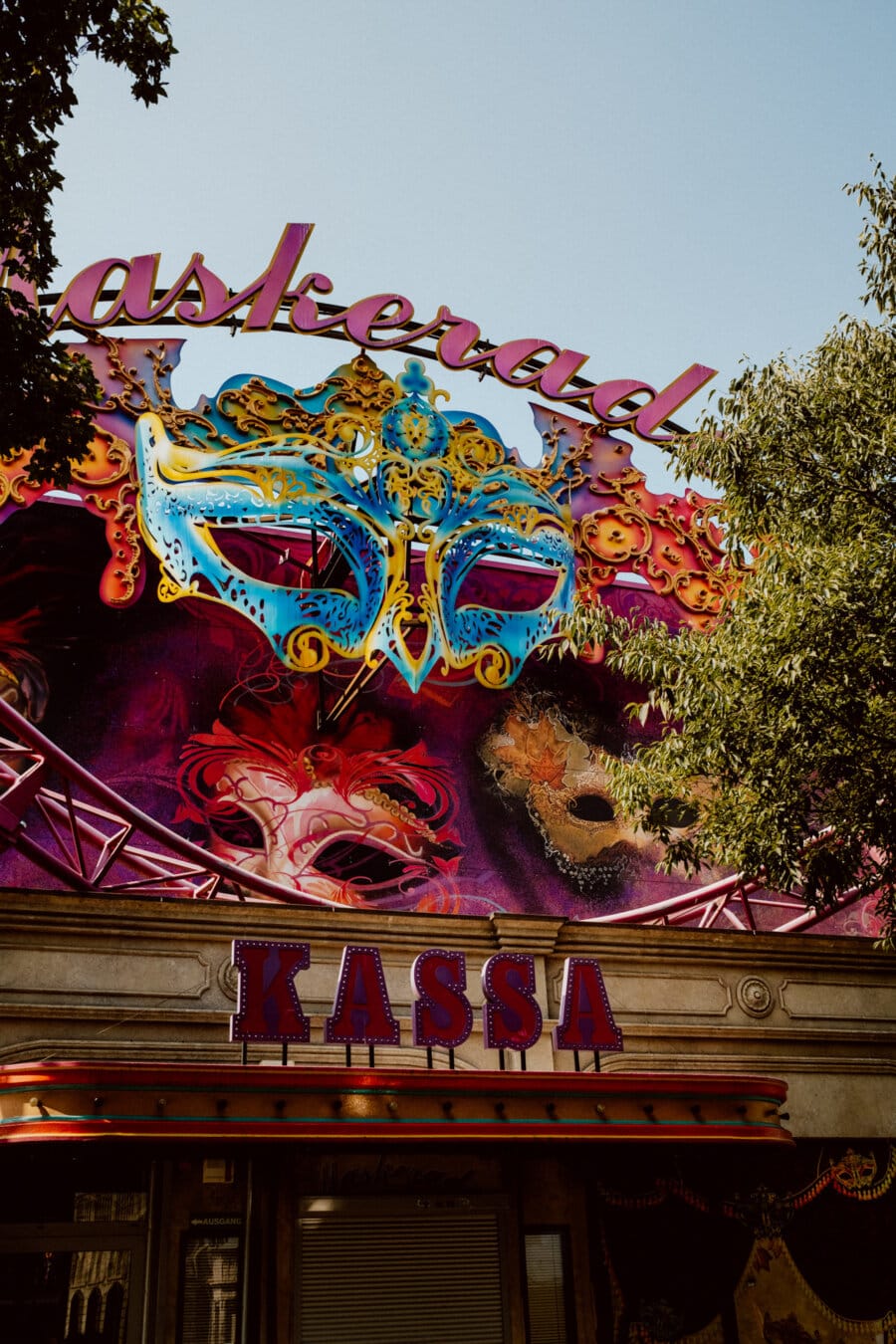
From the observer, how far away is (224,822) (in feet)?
48.9

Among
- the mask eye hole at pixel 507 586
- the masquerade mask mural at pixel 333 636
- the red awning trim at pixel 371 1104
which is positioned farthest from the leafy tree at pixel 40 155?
the mask eye hole at pixel 507 586

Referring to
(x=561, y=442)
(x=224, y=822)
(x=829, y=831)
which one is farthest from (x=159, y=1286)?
(x=561, y=442)

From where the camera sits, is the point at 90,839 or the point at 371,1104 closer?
the point at 371,1104

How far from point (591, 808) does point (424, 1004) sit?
22.5ft

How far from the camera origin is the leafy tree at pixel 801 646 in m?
10.4

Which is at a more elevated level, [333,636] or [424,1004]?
[333,636]

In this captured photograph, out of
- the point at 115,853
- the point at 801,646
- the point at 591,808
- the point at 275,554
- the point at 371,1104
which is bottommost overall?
the point at 371,1104

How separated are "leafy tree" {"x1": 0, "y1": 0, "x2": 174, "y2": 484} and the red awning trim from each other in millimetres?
4622

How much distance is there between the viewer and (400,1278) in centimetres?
→ 1063

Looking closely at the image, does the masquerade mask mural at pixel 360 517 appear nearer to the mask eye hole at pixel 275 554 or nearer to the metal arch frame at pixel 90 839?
the mask eye hole at pixel 275 554

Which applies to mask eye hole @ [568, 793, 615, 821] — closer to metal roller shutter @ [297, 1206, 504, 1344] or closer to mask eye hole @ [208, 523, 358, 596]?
mask eye hole @ [208, 523, 358, 596]

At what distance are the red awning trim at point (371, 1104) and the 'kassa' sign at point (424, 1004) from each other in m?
0.39

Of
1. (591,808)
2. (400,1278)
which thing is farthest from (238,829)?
(400,1278)

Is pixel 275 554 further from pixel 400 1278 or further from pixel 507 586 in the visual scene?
pixel 400 1278
